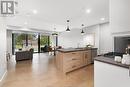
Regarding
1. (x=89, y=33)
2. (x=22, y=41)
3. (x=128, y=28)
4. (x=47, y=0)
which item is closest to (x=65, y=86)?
(x=128, y=28)

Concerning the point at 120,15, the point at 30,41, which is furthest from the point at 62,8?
the point at 30,41

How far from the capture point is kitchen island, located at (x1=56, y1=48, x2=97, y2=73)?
15.3 ft

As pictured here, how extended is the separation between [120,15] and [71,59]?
316 centimetres

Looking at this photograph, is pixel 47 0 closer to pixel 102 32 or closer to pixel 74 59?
pixel 74 59

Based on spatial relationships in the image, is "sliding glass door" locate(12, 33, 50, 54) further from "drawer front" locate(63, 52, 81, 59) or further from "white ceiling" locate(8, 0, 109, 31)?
"drawer front" locate(63, 52, 81, 59)

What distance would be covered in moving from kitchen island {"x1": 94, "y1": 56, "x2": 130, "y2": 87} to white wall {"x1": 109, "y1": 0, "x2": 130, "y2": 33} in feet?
2.12

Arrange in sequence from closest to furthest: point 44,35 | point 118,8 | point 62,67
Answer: point 118,8 < point 62,67 < point 44,35

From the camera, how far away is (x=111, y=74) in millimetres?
1926

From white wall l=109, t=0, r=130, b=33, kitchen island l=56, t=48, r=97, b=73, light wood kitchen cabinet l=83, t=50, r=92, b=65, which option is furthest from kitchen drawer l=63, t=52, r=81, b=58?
white wall l=109, t=0, r=130, b=33

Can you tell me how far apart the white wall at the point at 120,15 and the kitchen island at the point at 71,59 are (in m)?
2.63

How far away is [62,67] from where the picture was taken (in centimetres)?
468

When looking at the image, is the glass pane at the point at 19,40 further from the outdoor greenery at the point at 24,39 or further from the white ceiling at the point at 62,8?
the white ceiling at the point at 62,8

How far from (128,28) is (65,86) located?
2252 millimetres

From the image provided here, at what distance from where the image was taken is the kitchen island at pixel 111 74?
1.69 metres
